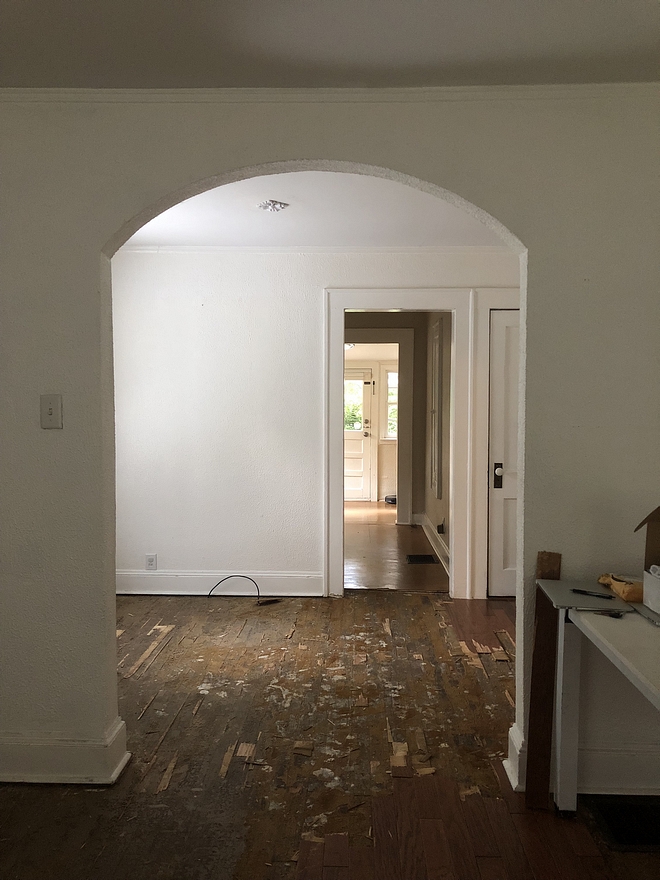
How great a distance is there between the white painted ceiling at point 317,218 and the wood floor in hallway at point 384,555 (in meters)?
2.55

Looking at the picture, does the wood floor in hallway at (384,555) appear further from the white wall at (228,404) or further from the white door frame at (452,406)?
the white wall at (228,404)

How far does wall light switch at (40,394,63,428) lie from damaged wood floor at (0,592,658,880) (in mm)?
1317

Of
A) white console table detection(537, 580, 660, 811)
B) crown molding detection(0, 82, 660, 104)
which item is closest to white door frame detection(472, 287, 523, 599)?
crown molding detection(0, 82, 660, 104)

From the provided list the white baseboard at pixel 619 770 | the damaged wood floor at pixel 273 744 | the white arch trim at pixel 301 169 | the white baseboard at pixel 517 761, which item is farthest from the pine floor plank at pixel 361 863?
the white arch trim at pixel 301 169

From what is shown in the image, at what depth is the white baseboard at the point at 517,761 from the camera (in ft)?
8.14

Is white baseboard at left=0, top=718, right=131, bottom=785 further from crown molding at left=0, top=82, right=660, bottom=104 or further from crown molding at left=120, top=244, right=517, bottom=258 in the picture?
crown molding at left=120, top=244, right=517, bottom=258

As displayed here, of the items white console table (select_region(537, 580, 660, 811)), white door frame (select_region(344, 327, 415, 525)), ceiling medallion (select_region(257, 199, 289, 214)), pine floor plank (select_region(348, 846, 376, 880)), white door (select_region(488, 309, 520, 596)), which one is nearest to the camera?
white console table (select_region(537, 580, 660, 811))

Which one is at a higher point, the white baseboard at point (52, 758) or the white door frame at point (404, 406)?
the white door frame at point (404, 406)

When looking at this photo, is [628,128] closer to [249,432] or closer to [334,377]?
[334,377]

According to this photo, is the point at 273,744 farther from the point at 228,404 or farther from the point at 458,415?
the point at 458,415

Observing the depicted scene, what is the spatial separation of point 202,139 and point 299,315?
2.47 meters

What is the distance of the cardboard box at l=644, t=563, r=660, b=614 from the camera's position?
6.76ft

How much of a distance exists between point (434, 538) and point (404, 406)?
1852mm

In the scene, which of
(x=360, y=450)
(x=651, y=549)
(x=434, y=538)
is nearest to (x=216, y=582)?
(x=434, y=538)
